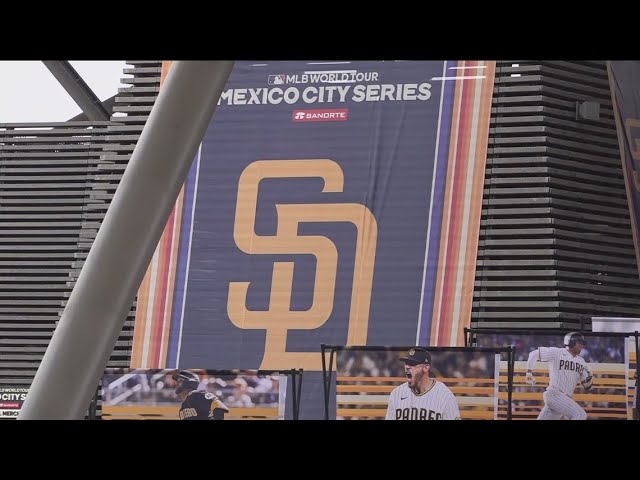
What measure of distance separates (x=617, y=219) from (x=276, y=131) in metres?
3.80

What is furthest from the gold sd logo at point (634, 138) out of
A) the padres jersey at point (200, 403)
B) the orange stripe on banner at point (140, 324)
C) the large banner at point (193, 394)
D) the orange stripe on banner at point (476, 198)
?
the padres jersey at point (200, 403)

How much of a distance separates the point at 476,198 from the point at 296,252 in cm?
191

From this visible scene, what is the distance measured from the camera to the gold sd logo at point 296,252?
10.4 m

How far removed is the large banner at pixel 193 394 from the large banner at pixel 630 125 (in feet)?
17.8

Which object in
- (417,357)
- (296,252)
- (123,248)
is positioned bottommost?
(123,248)

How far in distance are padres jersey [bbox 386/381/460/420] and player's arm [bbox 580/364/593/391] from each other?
1.27 metres

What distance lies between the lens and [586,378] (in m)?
7.17

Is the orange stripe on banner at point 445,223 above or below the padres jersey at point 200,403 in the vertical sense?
above

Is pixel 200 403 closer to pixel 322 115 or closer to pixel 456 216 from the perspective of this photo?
pixel 456 216

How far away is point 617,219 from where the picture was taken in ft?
37.0

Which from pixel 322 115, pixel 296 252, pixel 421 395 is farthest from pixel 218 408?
pixel 322 115

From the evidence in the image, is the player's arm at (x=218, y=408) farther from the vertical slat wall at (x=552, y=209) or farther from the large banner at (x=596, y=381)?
the vertical slat wall at (x=552, y=209)
